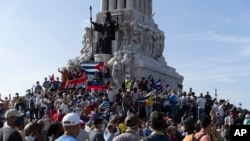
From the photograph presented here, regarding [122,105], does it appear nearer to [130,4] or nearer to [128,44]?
[128,44]

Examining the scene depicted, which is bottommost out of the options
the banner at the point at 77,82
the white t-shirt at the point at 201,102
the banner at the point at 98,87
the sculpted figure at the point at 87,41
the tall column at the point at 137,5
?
the white t-shirt at the point at 201,102

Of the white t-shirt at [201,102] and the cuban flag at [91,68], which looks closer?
the white t-shirt at [201,102]

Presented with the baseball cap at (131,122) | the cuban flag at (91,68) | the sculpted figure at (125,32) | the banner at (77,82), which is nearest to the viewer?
the baseball cap at (131,122)

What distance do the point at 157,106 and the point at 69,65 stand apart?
46.9 feet

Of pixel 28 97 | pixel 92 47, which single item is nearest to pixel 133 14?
pixel 92 47

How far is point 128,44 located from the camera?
40.2 m

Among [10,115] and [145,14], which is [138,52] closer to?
[145,14]

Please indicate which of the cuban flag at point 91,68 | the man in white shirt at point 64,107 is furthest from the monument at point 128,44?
the man in white shirt at point 64,107

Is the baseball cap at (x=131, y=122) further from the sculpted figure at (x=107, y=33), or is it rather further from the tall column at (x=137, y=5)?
the tall column at (x=137, y=5)

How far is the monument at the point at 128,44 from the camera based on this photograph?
37.3 m

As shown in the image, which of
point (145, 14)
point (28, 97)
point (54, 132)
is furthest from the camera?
point (145, 14)

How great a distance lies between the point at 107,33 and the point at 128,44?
191 centimetres

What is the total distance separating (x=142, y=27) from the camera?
135ft

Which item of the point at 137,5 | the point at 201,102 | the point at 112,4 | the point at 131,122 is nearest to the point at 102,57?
the point at 112,4
